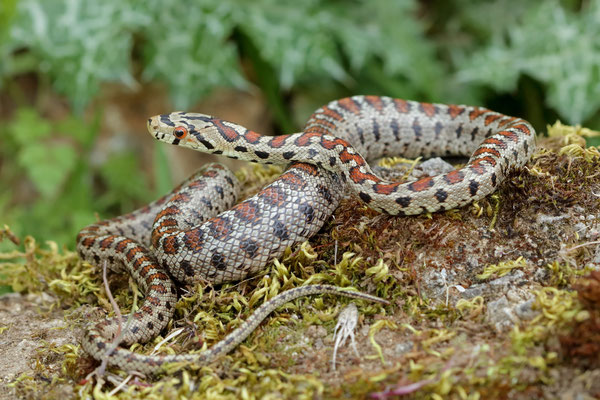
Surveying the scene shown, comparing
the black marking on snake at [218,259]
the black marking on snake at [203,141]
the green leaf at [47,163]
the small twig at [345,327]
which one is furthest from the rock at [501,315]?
the green leaf at [47,163]

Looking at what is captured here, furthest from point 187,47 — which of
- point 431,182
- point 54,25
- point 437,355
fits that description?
point 437,355

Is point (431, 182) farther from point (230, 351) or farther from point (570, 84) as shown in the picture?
point (570, 84)

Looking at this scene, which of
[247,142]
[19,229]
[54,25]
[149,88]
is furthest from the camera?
[149,88]

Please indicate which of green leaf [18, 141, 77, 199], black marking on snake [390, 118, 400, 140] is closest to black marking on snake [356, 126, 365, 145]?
black marking on snake [390, 118, 400, 140]

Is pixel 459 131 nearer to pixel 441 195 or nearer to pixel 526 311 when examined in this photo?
pixel 441 195

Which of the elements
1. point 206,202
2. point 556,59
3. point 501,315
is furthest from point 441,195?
point 556,59

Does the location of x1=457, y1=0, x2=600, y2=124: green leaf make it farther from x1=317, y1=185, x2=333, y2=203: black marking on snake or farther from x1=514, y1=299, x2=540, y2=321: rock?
x1=514, y1=299, x2=540, y2=321: rock
